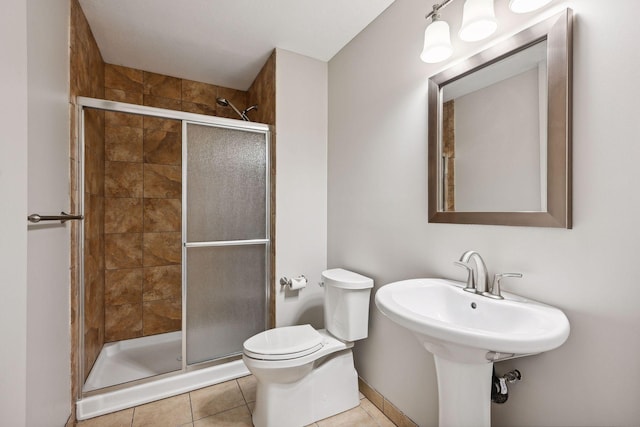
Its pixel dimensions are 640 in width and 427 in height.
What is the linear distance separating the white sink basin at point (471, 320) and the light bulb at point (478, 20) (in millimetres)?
1026

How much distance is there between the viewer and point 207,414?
1666mm

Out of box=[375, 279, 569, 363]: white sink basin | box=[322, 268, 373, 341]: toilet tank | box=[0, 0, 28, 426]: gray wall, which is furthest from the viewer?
box=[322, 268, 373, 341]: toilet tank

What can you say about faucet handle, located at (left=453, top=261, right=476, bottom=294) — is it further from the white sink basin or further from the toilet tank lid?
the toilet tank lid

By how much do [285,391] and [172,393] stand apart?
872 millimetres

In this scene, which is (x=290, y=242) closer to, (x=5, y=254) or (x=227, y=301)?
(x=227, y=301)

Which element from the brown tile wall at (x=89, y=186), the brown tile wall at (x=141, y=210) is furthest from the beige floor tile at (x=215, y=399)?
the brown tile wall at (x=141, y=210)

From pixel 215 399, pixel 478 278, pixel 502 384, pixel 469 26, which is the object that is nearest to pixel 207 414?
pixel 215 399

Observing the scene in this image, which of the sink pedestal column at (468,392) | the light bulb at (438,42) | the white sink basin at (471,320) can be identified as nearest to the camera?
the white sink basin at (471,320)

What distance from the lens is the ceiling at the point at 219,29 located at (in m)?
1.67

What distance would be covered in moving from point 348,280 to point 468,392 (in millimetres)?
817

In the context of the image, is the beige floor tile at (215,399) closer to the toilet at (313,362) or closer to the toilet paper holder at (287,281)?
the toilet at (313,362)

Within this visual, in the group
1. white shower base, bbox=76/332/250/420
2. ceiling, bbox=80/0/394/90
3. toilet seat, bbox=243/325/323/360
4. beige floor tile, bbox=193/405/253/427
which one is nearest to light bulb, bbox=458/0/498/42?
ceiling, bbox=80/0/394/90

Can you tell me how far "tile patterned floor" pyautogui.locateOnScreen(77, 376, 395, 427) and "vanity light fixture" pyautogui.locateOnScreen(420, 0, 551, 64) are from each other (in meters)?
1.98

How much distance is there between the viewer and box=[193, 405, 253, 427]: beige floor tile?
159cm
